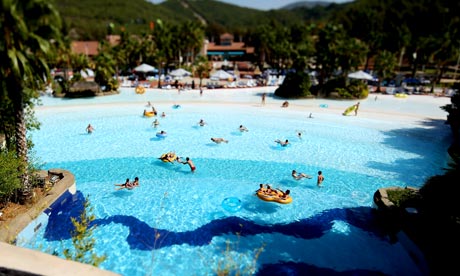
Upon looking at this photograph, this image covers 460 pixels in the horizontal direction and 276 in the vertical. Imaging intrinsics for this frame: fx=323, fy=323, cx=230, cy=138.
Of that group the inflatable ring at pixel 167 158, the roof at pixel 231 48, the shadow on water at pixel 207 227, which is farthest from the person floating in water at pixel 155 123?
the roof at pixel 231 48

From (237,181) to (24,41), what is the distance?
11139 millimetres

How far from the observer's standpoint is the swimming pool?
1114 cm

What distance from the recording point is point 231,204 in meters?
14.5

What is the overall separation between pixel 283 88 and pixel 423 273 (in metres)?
31.2

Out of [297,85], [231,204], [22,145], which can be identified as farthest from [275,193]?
[297,85]

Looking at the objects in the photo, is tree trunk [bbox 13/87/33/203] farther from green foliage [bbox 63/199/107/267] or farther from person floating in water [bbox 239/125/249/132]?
person floating in water [bbox 239/125/249/132]

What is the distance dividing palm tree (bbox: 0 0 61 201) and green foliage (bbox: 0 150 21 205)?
63.8 inches

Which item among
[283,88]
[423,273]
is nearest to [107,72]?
[283,88]

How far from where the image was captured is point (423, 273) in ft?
32.9

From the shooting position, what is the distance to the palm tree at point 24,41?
9047 millimetres

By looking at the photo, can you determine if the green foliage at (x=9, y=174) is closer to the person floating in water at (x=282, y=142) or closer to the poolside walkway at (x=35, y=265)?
the poolside walkway at (x=35, y=265)

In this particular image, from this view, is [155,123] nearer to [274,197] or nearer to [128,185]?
[128,185]

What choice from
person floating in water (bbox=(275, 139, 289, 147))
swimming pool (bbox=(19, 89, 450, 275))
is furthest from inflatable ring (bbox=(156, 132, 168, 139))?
person floating in water (bbox=(275, 139, 289, 147))

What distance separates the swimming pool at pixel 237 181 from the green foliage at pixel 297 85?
6.56 metres
